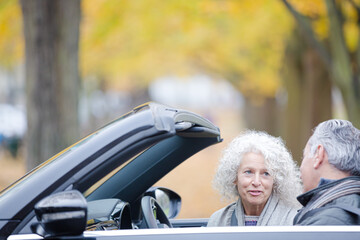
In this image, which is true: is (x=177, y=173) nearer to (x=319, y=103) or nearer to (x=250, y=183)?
(x=319, y=103)

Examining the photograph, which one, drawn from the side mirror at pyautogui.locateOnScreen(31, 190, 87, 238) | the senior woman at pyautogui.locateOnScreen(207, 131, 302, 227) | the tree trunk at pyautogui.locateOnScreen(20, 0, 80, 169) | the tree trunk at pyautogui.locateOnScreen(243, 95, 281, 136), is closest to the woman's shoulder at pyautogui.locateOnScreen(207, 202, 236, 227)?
the senior woman at pyautogui.locateOnScreen(207, 131, 302, 227)

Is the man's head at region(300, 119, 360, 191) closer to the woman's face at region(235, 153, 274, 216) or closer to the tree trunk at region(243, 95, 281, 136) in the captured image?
the woman's face at region(235, 153, 274, 216)

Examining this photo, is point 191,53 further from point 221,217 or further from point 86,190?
point 86,190

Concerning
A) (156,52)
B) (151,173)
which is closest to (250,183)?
(151,173)

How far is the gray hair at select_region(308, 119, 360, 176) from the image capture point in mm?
2615

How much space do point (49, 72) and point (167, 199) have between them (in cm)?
419

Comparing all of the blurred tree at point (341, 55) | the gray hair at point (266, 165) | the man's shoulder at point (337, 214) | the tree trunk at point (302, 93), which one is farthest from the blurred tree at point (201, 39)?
the man's shoulder at point (337, 214)

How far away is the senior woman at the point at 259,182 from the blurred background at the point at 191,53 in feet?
2.00

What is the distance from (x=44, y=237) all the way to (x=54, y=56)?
17.8 ft

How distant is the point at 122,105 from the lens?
63000 mm

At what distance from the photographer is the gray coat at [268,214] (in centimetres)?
304

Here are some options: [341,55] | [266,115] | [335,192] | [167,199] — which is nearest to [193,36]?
[266,115]

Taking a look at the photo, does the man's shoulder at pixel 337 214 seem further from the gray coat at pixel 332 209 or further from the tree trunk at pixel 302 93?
the tree trunk at pixel 302 93

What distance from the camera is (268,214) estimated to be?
3076 millimetres
